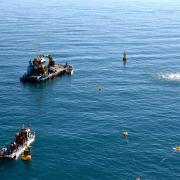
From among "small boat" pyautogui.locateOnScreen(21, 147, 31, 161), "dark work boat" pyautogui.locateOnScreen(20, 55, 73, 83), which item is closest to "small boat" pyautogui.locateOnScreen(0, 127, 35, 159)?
"small boat" pyautogui.locateOnScreen(21, 147, 31, 161)

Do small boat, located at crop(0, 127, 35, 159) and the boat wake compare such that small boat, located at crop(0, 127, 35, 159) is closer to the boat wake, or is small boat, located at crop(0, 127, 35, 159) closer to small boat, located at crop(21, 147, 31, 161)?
small boat, located at crop(21, 147, 31, 161)

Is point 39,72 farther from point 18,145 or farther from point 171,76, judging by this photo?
point 18,145

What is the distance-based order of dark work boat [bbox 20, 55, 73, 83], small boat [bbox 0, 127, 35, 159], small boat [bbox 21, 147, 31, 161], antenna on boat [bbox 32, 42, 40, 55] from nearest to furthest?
small boat [bbox 0, 127, 35, 159] < small boat [bbox 21, 147, 31, 161] < dark work boat [bbox 20, 55, 73, 83] < antenna on boat [bbox 32, 42, 40, 55]

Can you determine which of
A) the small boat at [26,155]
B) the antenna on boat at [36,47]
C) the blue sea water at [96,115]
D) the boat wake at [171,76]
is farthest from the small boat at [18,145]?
the antenna on boat at [36,47]

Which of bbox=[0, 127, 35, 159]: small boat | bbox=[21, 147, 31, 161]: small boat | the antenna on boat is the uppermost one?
Answer: the antenna on boat

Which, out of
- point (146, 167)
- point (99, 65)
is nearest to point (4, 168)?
point (146, 167)

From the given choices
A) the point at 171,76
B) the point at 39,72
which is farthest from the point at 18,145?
the point at 171,76

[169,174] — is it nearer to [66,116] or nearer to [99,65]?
[66,116]

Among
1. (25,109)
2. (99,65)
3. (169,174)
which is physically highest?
(99,65)
